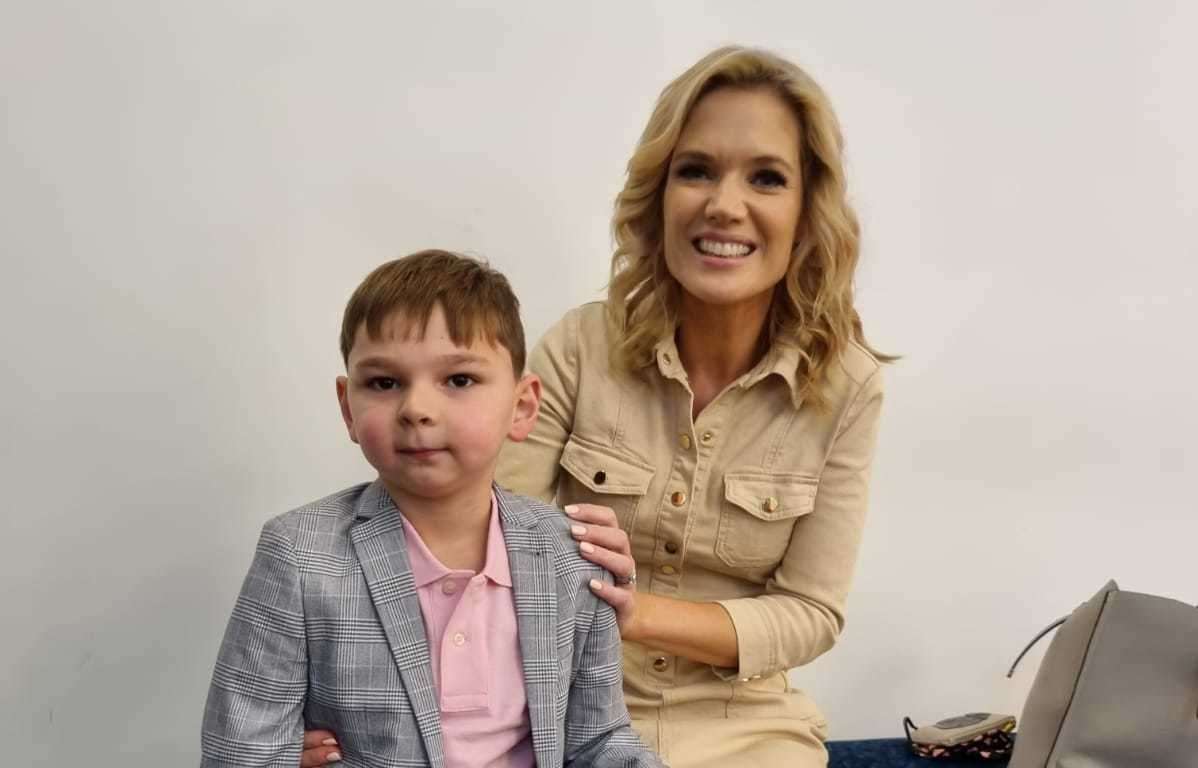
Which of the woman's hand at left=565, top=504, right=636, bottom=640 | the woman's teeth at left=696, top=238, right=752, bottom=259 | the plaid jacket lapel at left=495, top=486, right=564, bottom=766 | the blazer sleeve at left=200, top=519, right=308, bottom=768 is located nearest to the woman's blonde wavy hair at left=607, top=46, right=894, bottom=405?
the woman's teeth at left=696, top=238, right=752, bottom=259

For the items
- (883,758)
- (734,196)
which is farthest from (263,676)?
(883,758)

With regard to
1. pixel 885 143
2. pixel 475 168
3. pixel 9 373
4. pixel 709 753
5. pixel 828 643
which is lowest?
pixel 709 753

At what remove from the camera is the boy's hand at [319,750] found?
119 centimetres

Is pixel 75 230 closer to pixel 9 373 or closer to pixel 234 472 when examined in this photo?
pixel 9 373

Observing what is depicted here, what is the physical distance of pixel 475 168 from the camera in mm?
1972

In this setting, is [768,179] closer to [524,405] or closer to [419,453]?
[524,405]

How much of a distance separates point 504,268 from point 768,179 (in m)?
0.62

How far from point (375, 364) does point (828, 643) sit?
910 millimetres

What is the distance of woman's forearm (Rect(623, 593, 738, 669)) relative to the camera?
1531 mm

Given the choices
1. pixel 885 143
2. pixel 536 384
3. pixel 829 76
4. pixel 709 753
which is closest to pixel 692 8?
pixel 829 76

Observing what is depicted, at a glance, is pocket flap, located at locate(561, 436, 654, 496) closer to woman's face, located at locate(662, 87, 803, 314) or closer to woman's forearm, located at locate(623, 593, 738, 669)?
woman's forearm, located at locate(623, 593, 738, 669)

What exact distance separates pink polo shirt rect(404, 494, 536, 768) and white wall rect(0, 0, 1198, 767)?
2.65 feet

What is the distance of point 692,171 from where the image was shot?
163 cm

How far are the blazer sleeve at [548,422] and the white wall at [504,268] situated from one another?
37 cm
